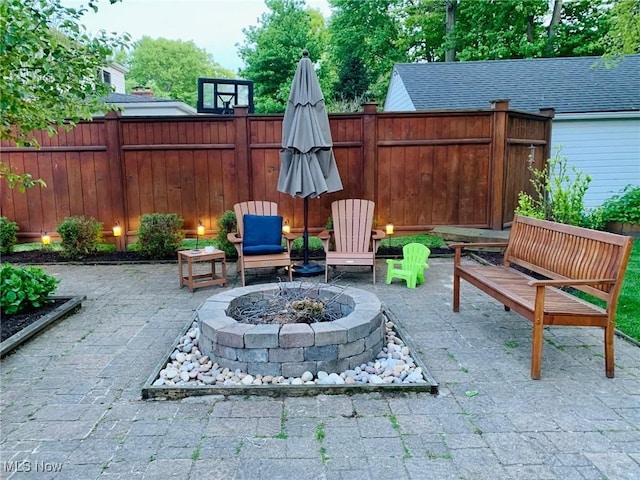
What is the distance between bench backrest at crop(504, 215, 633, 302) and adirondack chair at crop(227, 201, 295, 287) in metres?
2.35

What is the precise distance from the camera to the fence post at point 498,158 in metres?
6.61

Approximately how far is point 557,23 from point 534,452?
17.4 m

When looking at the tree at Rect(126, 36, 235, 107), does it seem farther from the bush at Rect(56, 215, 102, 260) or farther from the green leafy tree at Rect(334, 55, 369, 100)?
the bush at Rect(56, 215, 102, 260)

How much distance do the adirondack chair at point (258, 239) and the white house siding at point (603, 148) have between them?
6.82 metres

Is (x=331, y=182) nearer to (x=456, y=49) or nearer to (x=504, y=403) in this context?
(x=504, y=403)

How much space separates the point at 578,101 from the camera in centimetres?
957

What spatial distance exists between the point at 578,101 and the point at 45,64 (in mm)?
9844

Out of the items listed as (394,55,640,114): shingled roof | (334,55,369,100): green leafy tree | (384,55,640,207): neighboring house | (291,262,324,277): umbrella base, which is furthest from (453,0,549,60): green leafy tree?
(291,262,324,277): umbrella base

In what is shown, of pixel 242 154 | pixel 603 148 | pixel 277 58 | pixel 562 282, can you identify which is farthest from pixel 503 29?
pixel 562 282

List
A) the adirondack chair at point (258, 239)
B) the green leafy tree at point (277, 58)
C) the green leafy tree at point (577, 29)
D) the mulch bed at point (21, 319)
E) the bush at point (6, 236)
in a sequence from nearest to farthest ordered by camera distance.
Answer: the mulch bed at point (21, 319) → the adirondack chair at point (258, 239) → the bush at point (6, 236) → the green leafy tree at point (577, 29) → the green leafy tree at point (277, 58)

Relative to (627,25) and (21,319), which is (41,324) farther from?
(627,25)

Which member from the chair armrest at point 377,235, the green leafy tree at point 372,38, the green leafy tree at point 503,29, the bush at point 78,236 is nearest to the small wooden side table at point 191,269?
the chair armrest at point 377,235

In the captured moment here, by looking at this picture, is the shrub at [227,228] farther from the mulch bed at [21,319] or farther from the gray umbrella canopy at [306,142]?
the mulch bed at [21,319]

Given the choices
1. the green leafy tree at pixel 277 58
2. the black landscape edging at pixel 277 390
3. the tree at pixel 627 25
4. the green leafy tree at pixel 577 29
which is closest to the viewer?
the black landscape edging at pixel 277 390
